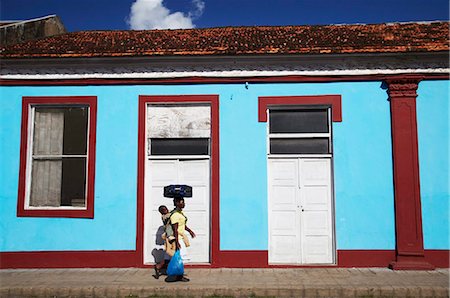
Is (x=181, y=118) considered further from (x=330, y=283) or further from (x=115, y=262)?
(x=330, y=283)

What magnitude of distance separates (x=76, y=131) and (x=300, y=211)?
4.47 metres

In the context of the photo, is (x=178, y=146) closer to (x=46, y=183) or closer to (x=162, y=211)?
(x=162, y=211)

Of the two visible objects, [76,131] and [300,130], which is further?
[76,131]

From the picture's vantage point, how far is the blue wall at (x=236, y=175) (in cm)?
761

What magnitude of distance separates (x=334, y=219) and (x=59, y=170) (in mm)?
5193

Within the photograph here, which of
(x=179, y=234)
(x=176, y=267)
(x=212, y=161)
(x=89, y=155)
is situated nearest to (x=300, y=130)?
(x=212, y=161)

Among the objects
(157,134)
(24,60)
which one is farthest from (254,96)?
(24,60)

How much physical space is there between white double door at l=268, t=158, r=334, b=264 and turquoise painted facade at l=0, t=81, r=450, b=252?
0.21 meters

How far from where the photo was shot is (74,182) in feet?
26.2

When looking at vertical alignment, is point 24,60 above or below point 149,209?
above

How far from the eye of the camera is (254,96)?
25.9ft

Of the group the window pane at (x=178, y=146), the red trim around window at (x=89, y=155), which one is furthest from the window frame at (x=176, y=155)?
the red trim around window at (x=89, y=155)

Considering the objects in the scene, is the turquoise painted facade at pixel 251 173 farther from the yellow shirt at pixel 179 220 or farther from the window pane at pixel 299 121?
the yellow shirt at pixel 179 220

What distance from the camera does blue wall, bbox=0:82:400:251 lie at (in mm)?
7605
